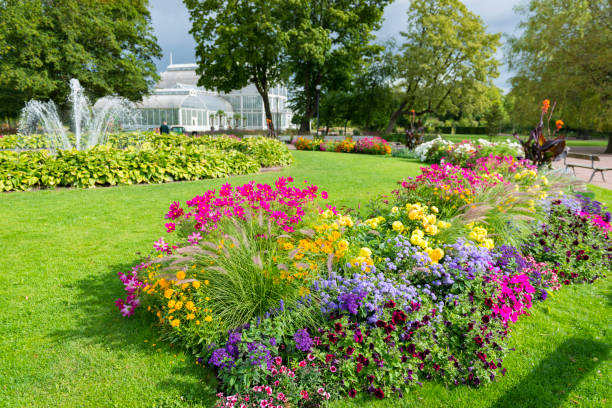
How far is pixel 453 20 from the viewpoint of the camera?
3184 centimetres

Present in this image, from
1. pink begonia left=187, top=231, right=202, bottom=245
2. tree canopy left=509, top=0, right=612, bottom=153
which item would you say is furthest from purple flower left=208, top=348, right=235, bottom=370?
tree canopy left=509, top=0, right=612, bottom=153

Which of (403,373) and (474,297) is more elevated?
(474,297)

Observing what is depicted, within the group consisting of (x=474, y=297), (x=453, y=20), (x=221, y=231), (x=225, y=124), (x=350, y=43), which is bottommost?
(x=474, y=297)

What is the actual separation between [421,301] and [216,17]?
1127 inches

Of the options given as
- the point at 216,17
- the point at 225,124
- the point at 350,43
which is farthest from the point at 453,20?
the point at 225,124

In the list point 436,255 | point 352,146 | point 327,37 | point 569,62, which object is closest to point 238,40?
point 327,37

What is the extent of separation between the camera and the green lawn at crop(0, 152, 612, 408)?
236cm

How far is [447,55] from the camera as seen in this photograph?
31453mm

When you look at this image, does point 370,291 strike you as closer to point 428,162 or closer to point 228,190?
point 228,190

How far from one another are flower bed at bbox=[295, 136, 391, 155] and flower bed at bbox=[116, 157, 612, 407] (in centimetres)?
1657

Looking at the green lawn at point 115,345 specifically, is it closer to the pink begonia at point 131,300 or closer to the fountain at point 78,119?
the pink begonia at point 131,300

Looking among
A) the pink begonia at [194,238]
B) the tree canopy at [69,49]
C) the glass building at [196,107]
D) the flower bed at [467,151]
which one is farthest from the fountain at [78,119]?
the flower bed at [467,151]

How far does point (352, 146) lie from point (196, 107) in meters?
30.9

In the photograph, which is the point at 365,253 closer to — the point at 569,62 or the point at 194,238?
the point at 194,238
